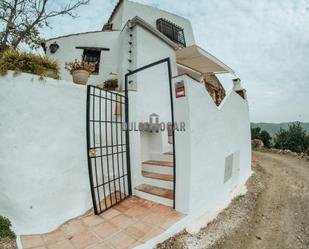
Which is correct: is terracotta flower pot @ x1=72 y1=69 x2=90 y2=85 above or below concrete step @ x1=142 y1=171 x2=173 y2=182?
above

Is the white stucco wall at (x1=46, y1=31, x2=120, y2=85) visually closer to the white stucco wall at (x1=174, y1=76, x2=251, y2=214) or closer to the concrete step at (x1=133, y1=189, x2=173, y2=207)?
the white stucco wall at (x1=174, y1=76, x2=251, y2=214)

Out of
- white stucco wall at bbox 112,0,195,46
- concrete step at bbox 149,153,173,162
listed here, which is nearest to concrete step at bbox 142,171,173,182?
concrete step at bbox 149,153,173,162

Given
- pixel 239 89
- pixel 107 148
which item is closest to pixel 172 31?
pixel 239 89

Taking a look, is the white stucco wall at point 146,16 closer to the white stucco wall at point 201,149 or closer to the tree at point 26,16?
the tree at point 26,16

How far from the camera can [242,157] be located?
19.0 feet

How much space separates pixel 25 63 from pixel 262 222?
5513mm

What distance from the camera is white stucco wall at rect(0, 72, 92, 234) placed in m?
2.65

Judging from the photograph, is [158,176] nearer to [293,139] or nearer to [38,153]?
[38,153]

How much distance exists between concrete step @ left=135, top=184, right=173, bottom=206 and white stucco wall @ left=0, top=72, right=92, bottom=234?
1276mm

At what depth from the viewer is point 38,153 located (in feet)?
9.14

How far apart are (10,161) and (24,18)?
269 inches

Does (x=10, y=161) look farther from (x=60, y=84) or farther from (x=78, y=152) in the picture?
(x=60, y=84)

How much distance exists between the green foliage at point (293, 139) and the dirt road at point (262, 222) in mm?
8517

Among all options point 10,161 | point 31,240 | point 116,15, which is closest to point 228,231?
point 31,240
